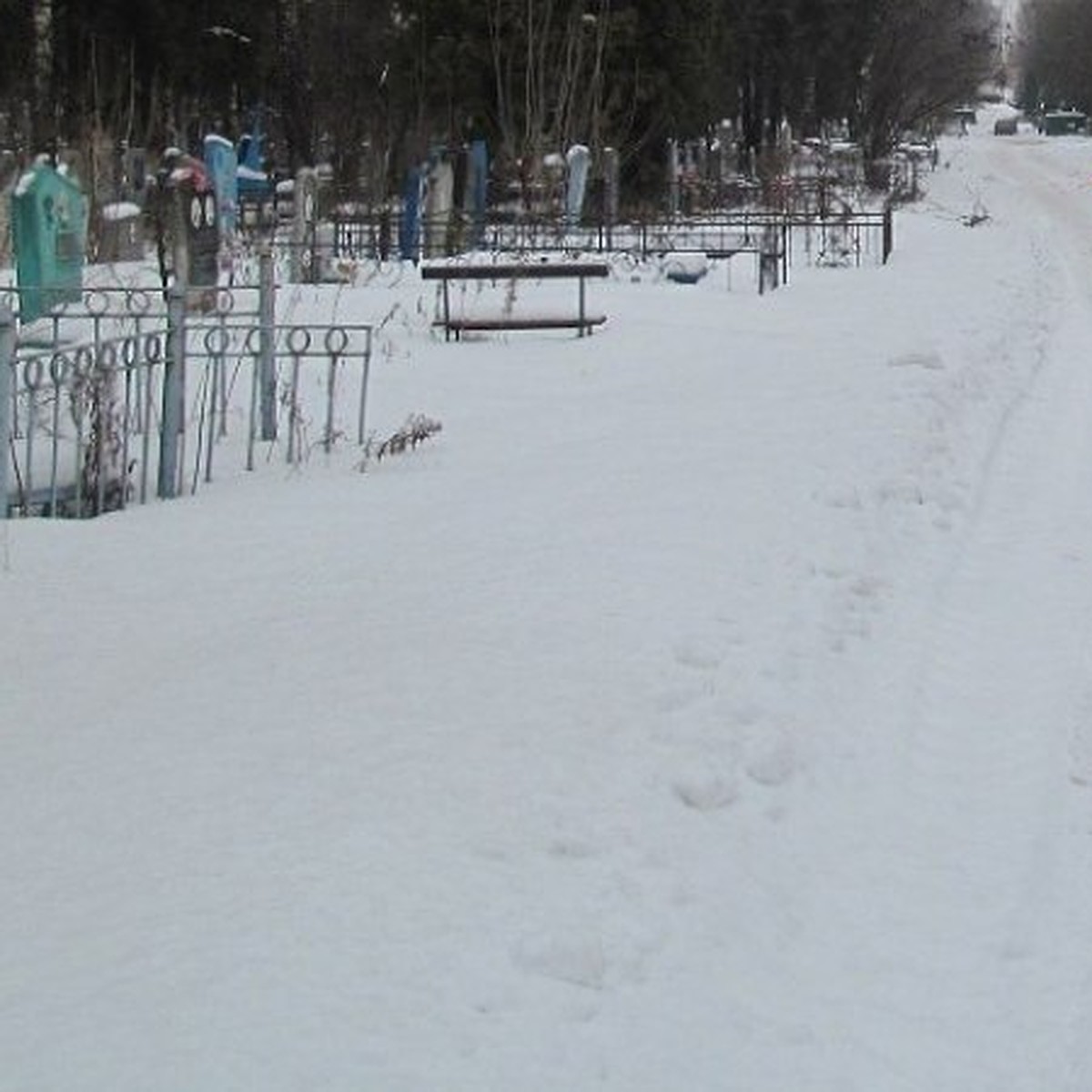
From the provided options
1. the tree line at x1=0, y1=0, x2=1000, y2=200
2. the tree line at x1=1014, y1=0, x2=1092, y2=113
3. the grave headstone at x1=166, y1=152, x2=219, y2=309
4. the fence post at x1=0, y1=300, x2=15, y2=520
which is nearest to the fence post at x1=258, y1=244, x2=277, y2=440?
the fence post at x1=0, y1=300, x2=15, y2=520

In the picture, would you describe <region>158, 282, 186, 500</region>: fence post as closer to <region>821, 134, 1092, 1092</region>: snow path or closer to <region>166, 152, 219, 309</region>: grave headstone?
<region>821, 134, 1092, 1092</region>: snow path

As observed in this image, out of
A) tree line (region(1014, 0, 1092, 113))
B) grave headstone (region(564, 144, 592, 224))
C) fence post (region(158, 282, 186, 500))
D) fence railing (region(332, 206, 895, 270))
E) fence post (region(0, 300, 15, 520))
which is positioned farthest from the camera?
tree line (region(1014, 0, 1092, 113))

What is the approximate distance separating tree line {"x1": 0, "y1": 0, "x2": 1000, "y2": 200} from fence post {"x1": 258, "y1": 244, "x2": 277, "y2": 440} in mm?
18545

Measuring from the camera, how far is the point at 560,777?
18.1ft

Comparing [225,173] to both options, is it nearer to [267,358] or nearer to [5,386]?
[267,358]

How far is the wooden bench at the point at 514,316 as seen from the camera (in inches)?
639

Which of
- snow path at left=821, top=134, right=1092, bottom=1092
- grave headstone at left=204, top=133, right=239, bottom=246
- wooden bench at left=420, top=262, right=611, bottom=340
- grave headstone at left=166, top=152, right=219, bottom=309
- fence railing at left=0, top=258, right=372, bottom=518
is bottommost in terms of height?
snow path at left=821, top=134, right=1092, bottom=1092

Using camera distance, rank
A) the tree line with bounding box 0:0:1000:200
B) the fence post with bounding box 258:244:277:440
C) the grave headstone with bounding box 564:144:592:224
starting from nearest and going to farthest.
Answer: the fence post with bounding box 258:244:277:440 < the grave headstone with bounding box 564:144:592:224 < the tree line with bounding box 0:0:1000:200

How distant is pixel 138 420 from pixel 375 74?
29.7 meters

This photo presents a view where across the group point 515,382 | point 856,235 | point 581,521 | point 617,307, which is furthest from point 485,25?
→ point 581,521

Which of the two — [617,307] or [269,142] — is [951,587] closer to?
[617,307]

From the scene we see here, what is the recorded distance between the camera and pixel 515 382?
13906 mm

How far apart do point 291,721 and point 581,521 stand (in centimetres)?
298

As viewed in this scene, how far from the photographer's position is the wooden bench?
53.3 feet
